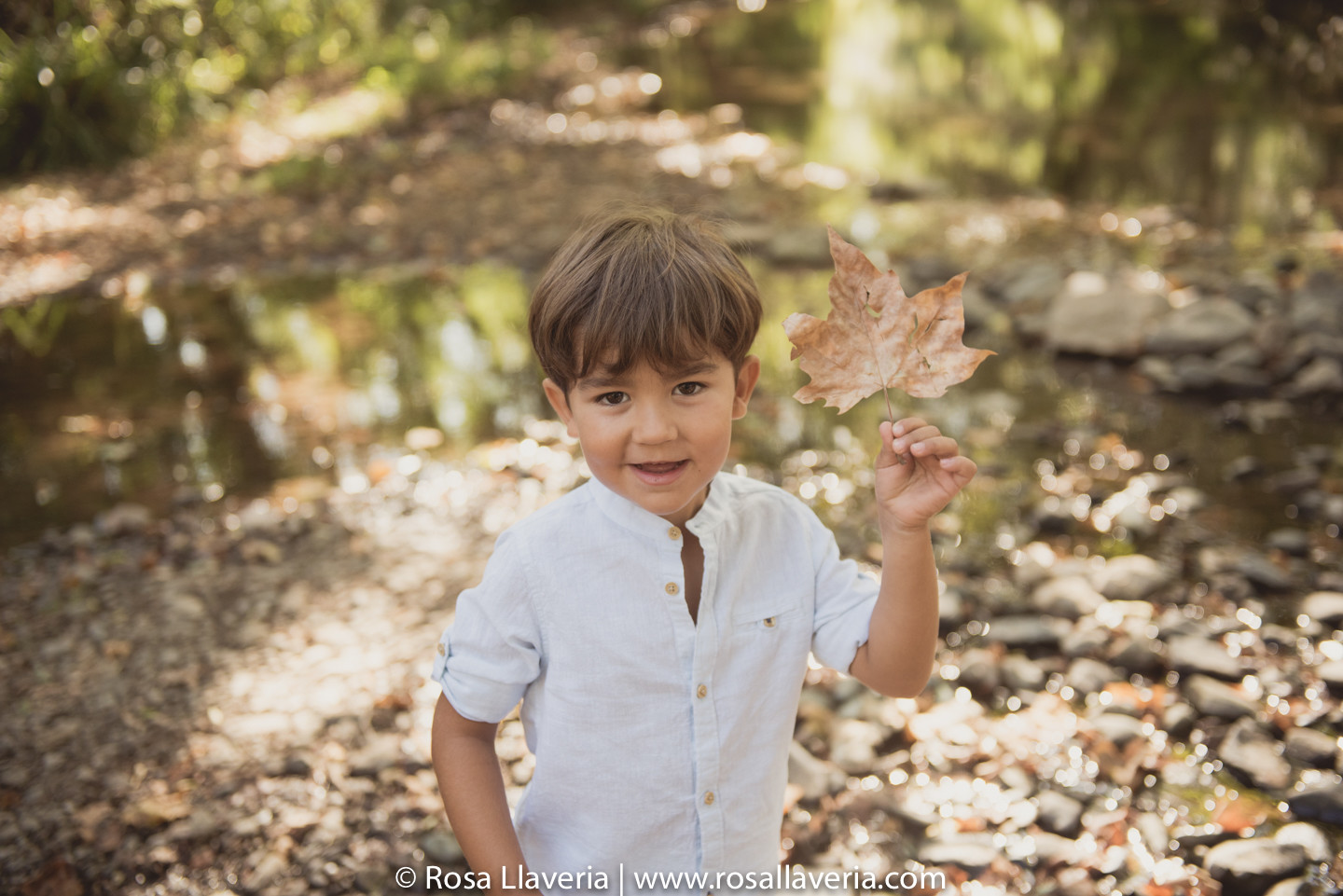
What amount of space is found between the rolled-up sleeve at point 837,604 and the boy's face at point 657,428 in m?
0.29

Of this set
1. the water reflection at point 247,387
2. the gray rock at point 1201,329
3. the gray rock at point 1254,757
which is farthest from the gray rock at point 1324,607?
the water reflection at point 247,387

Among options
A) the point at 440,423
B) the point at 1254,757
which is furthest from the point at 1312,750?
the point at 440,423

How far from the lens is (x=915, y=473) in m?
1.54

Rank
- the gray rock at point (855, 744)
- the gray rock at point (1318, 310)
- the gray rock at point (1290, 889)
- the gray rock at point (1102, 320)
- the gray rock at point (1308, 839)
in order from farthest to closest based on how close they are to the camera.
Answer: the gray rock at point (1102, 320) < the gray rock at point (1318, 310) < the gray rock at point (855, 744) < the gray rock at point (1308, 839) < the gray rock at point (1290, 889)

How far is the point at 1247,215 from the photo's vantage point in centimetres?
657

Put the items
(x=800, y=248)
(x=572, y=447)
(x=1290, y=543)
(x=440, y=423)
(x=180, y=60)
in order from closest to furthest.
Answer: (x=1290, y=543) → (x=572, y=447) → (x=440, y=423) → (x=800, y=248) → (x=180, y=60)

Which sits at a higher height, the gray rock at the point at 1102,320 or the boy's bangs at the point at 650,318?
the boy's bangs at the point at 650,318

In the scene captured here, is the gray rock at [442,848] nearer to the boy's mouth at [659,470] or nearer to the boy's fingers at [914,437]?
the boy's mouth at [659,470]

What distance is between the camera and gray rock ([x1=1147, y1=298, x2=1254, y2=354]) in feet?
15.6

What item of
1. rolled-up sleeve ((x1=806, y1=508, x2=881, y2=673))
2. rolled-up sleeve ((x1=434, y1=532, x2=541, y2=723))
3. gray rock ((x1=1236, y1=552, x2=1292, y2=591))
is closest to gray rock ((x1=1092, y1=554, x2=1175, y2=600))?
gray rock ((x1=1236, y1=552, x2=1292, y2=591))

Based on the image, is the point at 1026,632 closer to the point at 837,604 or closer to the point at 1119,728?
the point at 1119,728

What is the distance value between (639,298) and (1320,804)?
2.04m

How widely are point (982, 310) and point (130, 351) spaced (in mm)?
4454

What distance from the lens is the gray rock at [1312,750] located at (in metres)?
2.57
